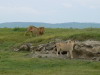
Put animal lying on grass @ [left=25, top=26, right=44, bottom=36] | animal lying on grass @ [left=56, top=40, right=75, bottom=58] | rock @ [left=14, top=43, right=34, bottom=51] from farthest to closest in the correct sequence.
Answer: animal lying on grass @ [left=25, top=26, right=44, bottom=36]
rock @ [left=14, top=43, right=34, bottom=51]
animal lying on grass @ [left=56, top=40, right=75, bottom=58]

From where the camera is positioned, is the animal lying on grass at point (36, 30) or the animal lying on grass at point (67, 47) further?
the animal lying on grass at point (36, 30)

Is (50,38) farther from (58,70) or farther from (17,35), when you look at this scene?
(58,70)

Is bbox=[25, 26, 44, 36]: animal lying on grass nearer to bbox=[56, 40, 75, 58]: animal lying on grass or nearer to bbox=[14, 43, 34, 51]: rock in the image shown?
bbox=[14, 43, 34, 51]: rock

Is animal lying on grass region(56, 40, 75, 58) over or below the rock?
over

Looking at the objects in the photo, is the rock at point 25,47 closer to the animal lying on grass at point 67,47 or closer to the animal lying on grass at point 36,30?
the animal lying on grass at point 67,47

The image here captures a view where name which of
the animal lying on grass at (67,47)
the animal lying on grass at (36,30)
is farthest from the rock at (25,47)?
the animal lying on grass at (36,30)

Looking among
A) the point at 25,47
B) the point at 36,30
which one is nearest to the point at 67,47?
the point at 25,47

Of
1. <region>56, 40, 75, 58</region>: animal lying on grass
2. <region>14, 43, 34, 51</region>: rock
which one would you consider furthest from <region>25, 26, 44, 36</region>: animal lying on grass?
<region>56, 40, 75, 58</region>: animal lying on grass

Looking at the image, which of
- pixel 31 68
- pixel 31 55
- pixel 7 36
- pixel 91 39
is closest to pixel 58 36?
pixel 91 39

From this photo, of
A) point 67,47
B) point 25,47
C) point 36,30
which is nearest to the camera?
point 67,47

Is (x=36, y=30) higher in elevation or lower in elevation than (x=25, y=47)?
higher

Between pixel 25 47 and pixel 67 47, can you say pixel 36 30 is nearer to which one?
pixel 25 47

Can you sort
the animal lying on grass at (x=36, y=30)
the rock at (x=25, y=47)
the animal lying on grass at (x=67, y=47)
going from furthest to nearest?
the animal lying on grass at (x=36, y=30) < the rock at (x=25, y=47) < the animal lying on grass at (x=67, y=47)

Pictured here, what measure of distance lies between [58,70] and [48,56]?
6760 millimetres
